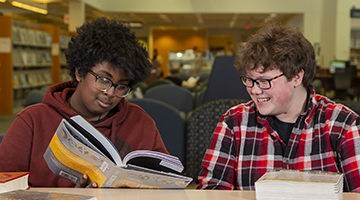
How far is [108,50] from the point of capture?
128cm

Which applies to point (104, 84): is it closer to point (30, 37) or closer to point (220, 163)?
point (220, 163)

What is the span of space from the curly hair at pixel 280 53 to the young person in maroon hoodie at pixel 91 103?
39 centimetres

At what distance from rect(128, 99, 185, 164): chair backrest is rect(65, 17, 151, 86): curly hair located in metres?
0.83

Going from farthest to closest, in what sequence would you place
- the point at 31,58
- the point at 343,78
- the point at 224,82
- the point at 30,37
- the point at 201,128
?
the point at 343,78 < the point at 31,58 < the point at 30,37 < the point at 224,82 < the point at 201,128

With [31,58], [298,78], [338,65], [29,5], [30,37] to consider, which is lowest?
[298,78]

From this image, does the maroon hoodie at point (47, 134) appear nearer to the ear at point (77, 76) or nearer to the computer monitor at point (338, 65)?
the ear at point (77, 76)

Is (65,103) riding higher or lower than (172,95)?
higher

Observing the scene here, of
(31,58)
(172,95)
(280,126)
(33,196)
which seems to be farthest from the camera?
(31,58)

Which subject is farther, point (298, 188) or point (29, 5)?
point (29, 5)

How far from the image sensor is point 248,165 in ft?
4.33

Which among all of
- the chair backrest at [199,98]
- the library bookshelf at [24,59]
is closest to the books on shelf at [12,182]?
the chair backrest at [199,98]

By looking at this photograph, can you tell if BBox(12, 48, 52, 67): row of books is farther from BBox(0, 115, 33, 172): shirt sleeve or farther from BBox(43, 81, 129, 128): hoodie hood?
BBox(0, 115, 33, 172): shirt sleeve

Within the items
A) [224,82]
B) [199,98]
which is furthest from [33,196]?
[199,98]

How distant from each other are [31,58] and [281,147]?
8777 millimetres
